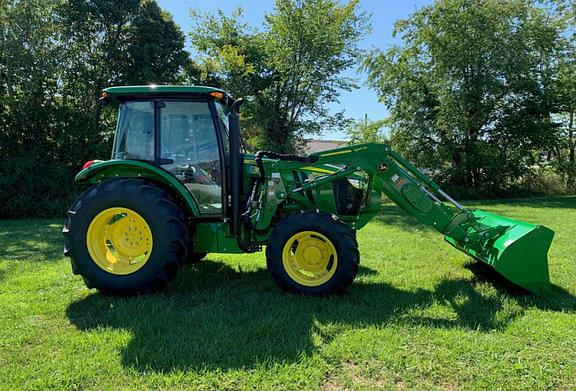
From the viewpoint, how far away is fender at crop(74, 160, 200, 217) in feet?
12.6

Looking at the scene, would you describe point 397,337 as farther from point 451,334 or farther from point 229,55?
point 229,55

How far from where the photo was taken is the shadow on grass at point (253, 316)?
103 inches

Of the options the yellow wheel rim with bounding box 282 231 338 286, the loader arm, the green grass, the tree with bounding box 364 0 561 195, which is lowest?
the green grass

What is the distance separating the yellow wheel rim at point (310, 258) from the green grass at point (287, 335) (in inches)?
10.1

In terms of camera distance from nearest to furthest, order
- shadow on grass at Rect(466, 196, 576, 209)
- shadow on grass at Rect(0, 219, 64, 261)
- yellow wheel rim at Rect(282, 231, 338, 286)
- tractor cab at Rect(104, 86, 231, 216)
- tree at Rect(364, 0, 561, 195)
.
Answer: yellow wheel rim at Rect(282, 231, 338, 286), tractor cab at Rect(104, 86, 231, 216), shadow on grass at Rect(0, 219, 64, 261), shadow on grass at Rect(466, 196, 576, 209), tree at Rect(364, 0, 561, 195)

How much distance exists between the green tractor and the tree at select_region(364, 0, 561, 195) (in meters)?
14.0

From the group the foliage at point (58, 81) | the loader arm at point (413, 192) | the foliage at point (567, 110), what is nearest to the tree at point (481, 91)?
the foliage at point (567, 110)

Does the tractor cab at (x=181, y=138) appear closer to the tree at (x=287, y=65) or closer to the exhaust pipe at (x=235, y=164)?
the exhaust pipe at (x=235, y=164)

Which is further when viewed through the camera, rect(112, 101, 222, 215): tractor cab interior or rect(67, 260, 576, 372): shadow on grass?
rect(112, 101, 222, 215): tractor cab interior

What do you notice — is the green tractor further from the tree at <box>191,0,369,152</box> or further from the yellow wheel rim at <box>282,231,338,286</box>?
the tree at <box>191,0,369,152</box>

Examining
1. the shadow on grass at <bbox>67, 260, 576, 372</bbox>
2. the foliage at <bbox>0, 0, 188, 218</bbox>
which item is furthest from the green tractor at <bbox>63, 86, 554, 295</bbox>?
the foliage at <bbox>0, 0, 188, 218</bbox>

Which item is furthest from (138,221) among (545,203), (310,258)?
(545,203)

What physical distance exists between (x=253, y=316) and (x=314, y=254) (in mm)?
953

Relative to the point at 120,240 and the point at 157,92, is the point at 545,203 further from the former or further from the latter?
the point at 120,240
